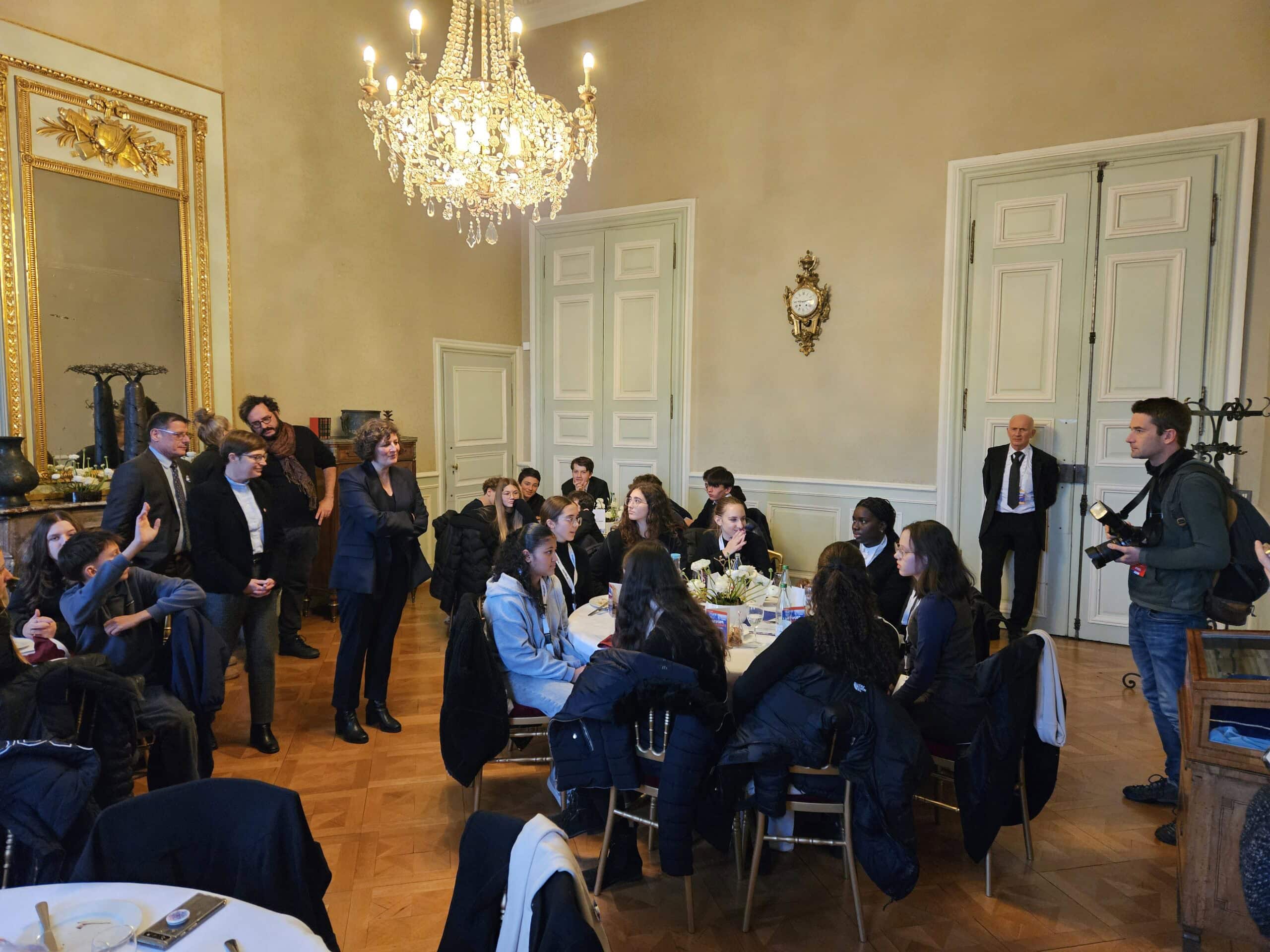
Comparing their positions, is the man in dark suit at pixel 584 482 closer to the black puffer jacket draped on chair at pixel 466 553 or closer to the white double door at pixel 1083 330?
the black puffer jacket draped on chair at pixel 466 553

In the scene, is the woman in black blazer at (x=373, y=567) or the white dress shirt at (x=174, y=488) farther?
the woman in black blazer at (x=373, y=567)

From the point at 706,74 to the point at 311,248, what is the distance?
390 centimetres

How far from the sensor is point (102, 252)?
5680 mm

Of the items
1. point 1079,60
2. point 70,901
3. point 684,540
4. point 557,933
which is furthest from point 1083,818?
point 1079,60

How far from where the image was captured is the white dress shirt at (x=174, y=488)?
426 cm

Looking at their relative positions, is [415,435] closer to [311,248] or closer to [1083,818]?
[311,248]

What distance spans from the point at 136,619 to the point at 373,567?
→ 124cm

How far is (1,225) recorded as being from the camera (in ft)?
16.9

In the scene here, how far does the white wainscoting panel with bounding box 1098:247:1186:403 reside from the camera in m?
6.04

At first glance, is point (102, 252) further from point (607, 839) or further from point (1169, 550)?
point (1169, 550)

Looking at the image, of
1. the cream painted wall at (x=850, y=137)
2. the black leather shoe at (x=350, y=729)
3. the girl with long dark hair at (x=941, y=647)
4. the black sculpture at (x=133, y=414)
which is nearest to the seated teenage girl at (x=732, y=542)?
the girl with long dark hair at (x=941, y=647)

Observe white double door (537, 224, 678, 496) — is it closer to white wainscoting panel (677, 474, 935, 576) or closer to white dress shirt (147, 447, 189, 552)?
white wainscoting panel (677, 474, 935, 576)

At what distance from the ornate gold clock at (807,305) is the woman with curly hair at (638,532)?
10.3ft

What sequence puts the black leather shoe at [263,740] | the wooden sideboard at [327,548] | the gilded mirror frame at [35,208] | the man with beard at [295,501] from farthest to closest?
the wooden sideboard at [327,548] → the man with beard at [295,501] → the gilded mirror frame at [35,208] → the black leather shoe at [263,740]
